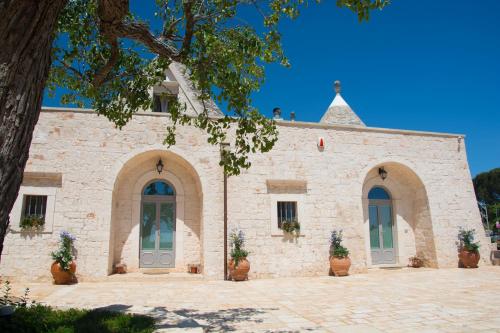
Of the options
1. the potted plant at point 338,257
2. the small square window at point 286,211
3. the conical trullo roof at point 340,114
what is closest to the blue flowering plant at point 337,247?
the potted plant at point 338,257

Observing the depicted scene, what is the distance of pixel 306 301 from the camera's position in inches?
258

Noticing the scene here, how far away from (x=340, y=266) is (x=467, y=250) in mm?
4338

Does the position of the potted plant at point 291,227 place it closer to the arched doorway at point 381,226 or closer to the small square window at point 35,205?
the arched doorway at point 381,226

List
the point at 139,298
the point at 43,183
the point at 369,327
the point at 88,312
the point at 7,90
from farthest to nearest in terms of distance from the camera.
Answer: the point at 43,183 < the point at 139,298 < the point at 88,312 < the point at 369,327 < the point at 7,90

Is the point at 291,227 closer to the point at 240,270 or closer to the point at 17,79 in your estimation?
the point at 240,270

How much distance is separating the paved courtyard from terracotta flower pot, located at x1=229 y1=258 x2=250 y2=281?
39cm

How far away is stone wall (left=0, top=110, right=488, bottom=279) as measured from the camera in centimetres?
958

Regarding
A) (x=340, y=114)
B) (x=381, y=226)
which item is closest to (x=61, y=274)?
(x=381, y=226)

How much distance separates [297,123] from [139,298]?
6588 mm

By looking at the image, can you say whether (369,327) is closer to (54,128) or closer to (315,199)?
(315,199)

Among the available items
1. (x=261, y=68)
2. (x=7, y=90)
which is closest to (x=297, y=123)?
(x=261, y=68)

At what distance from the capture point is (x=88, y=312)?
511 cm

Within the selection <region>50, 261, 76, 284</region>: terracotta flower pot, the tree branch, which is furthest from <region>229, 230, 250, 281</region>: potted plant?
the tree branch

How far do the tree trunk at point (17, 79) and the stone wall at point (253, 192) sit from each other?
7.70 meters
